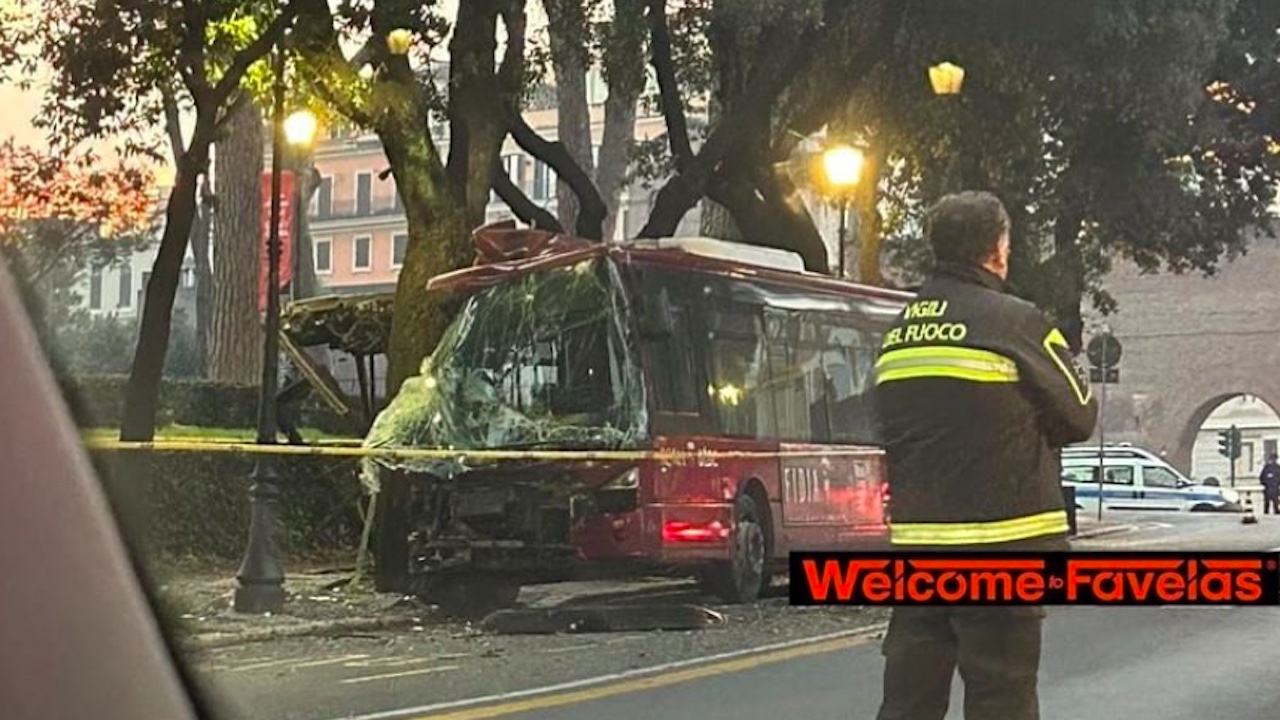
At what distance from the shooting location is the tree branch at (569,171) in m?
3.03

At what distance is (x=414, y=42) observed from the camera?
126 inches

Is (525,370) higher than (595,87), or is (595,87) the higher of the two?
(595,87)

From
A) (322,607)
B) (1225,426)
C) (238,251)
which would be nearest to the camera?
(1225,426)

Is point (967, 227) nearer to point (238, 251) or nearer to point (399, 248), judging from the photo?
point (399, 248)

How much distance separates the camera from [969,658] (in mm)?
2688

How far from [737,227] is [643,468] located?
0.51 meters

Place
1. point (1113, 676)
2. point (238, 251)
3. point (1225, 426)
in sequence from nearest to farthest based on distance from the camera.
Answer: point (1113, 676) → point (1225, 426) → point (238, 251)

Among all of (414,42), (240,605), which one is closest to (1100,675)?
(240,605)

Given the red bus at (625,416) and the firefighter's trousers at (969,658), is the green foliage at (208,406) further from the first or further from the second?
the firefighter's trousers at (969,658)

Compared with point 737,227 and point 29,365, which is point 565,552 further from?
point 29,365

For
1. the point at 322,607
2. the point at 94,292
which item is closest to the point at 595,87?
the point at 94,292

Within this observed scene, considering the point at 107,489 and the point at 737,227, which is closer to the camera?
the point at 107,489

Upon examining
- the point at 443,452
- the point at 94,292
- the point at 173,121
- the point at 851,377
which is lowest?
the point at 443,452

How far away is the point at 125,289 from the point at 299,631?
736 mm
